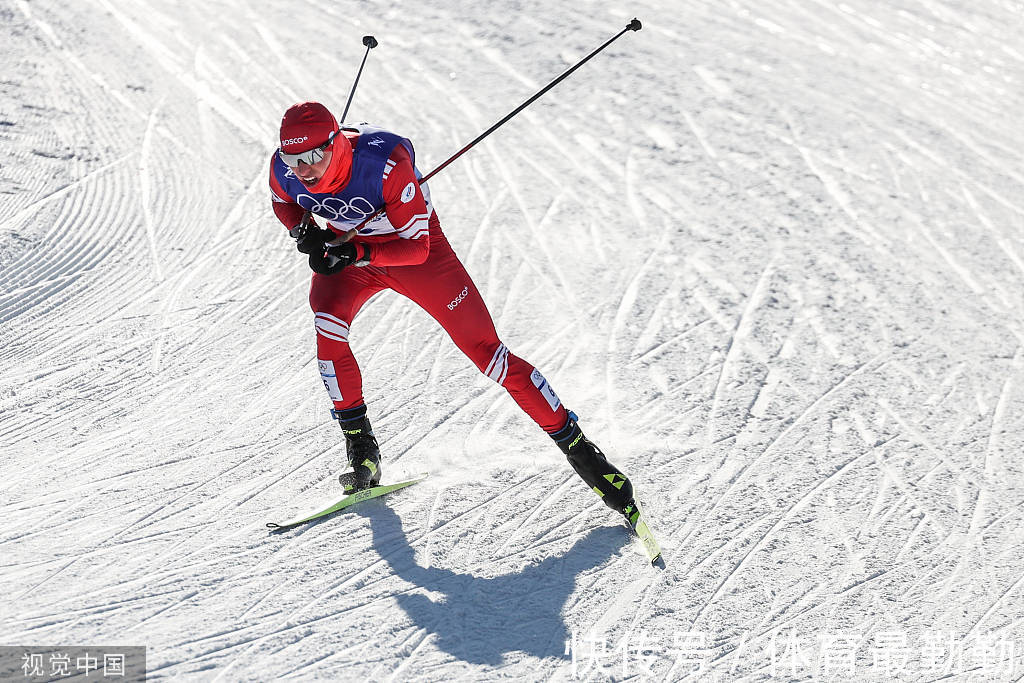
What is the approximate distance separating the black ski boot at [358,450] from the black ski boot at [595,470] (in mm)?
883

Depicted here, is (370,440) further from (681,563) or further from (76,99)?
(76,99)

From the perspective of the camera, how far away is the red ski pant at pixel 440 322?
457 cm

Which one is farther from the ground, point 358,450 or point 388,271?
point 388,271

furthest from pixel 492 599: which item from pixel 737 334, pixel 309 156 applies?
pixel 737 334

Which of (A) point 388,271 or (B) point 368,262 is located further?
(A) point 388,271

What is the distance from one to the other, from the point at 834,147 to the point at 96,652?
670 cm

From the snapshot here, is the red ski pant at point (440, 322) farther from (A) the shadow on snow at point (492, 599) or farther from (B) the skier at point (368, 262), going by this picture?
(A) the shadow on snow at point (492, 599)

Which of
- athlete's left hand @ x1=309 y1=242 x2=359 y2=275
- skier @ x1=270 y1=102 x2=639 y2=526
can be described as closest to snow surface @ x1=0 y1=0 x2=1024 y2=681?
skier @ x1=270 y1=102 x2=639 y2=526

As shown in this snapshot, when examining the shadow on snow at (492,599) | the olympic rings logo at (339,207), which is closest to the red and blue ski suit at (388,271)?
the olympic rings logo at (339,207)

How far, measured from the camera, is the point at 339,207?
448cm

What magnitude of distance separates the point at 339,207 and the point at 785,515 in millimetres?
2629

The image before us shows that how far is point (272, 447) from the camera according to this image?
17.1 feet

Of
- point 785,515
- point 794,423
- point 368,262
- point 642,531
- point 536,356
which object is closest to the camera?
point 368,262

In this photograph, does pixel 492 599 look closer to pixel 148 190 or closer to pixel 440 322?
pixel 440 322
